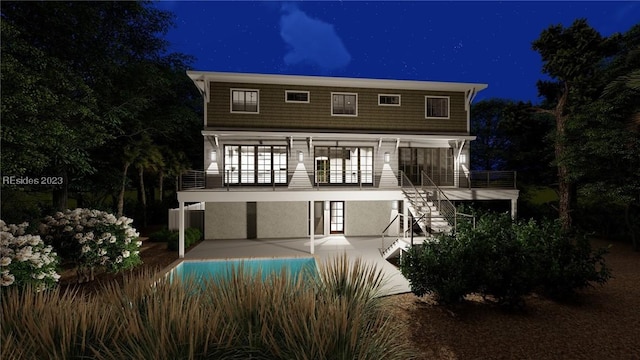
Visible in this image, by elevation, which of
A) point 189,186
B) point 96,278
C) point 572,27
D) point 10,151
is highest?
point 572,27

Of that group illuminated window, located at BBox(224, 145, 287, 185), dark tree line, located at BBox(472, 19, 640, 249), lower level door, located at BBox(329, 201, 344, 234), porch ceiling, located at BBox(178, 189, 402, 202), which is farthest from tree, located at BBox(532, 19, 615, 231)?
illuminated window, located at BBox(224, 145, 287, 185)

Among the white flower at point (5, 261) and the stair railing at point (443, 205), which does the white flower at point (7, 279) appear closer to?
the white flower at point (5, 261)

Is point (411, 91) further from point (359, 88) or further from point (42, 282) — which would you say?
point (42, 282)

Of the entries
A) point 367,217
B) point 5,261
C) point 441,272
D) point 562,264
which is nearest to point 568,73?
point 562,264

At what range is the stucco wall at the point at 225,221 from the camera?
54.0ft

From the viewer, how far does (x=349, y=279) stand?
14.8 ft

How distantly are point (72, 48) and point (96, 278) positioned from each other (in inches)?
336

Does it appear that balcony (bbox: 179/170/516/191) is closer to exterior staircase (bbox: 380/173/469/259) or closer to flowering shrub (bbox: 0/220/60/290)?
exterior staircase (bbox: 380/173/469/259)

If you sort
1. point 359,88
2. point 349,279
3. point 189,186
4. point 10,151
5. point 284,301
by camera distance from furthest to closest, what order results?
point 359,88, point 189,186, point 10,151, point 349,279, point 284,301

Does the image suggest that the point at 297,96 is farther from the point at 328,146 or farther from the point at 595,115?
the point at 595,115

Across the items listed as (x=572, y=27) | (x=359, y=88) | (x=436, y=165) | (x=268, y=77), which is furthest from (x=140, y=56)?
(x=572, y=27)

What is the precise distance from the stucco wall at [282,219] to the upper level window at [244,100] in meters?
5.00

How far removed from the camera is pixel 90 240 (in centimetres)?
931

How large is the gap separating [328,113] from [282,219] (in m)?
6.23
